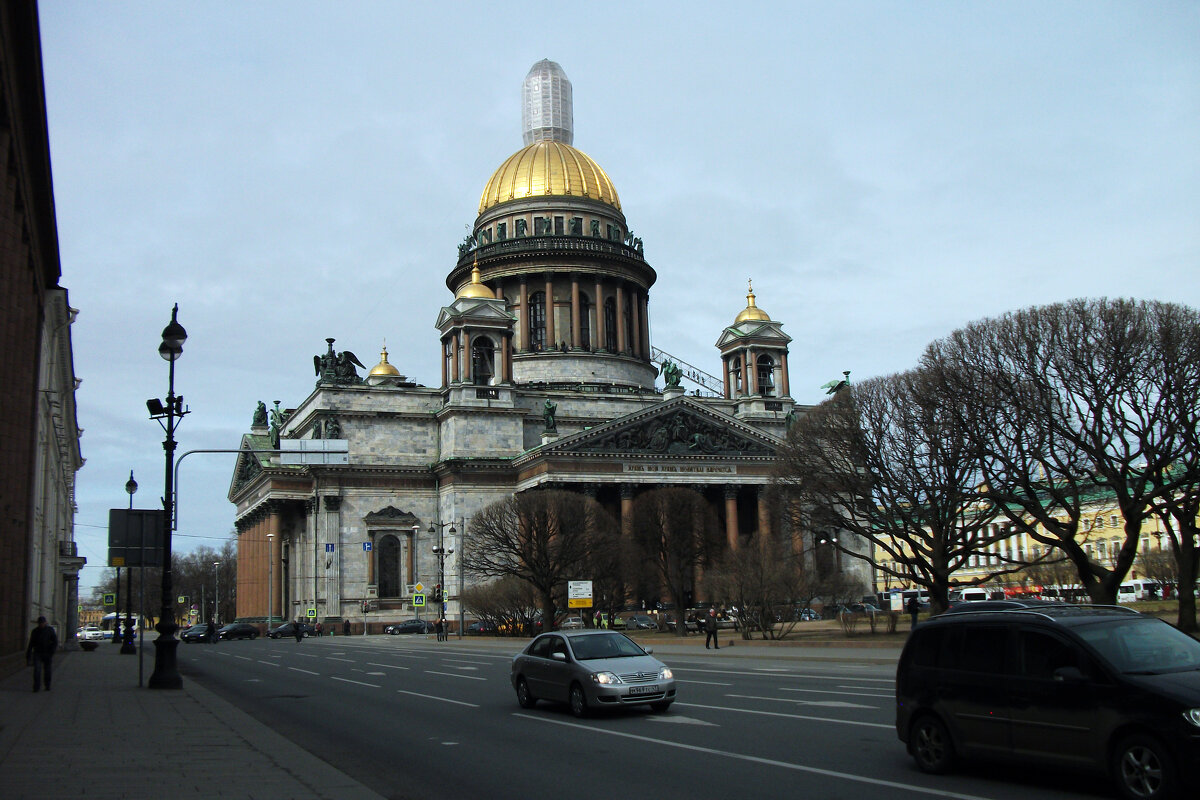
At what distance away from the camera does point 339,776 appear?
13.2 metres

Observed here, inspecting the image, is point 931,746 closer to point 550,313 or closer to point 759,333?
point 759,333

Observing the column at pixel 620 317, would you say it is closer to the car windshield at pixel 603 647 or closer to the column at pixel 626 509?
the column at pixel 626 509

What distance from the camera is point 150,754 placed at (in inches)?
599

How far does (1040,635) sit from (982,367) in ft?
112

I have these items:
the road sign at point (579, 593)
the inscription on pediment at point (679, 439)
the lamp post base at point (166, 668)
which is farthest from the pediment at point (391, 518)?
the lamp post base at point (166, 668)

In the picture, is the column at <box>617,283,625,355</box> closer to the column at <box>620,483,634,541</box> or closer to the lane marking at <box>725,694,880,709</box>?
the column at <box>620,483,634,541</box>

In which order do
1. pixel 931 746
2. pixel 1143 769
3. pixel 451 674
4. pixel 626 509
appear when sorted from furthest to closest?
1. pixel 626 509
2. pixel 451 674
3. pixel 931 746
4. pixel 1143 769

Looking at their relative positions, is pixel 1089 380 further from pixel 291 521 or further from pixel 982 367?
pixel 291 521

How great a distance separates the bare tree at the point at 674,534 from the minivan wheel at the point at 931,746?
4790cm

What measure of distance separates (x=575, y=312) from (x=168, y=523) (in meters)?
68.4

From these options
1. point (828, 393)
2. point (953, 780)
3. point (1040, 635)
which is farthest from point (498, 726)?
point (828, 393)

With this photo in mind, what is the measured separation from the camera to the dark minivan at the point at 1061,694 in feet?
34.1

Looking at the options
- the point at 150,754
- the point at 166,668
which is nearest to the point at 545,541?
the point at 166,668

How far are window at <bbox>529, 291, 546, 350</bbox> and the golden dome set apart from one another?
8786 mm
